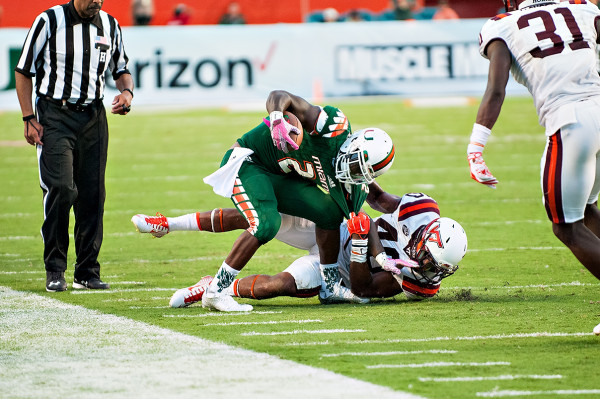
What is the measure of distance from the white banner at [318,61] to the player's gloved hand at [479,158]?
1276cm

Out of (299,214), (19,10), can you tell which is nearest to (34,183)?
(299,214)

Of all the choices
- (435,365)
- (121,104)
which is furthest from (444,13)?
(435,365)

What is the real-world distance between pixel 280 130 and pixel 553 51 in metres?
1.39

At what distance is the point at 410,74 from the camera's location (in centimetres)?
1789

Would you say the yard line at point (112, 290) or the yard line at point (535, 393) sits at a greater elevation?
the yard line at point (535, 393)

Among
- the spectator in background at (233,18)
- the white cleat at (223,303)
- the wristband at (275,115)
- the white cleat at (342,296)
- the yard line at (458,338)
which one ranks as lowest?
the white cleat at (342,296)

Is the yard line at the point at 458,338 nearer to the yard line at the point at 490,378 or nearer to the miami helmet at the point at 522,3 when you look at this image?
the yard line at the point at 490,378

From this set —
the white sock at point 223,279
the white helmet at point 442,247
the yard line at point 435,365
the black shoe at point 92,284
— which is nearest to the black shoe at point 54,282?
the black shoe at point 92,284

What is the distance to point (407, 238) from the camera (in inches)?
231

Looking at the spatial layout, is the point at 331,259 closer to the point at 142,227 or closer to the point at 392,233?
the point at 392,233

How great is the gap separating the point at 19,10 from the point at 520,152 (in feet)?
43.9

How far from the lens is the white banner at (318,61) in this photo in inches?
688

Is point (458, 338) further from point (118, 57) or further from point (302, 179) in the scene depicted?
point (118, 57)

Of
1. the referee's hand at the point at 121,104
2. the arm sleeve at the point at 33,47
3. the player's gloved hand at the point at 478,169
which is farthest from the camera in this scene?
the referee's hand at the point at 121,104
